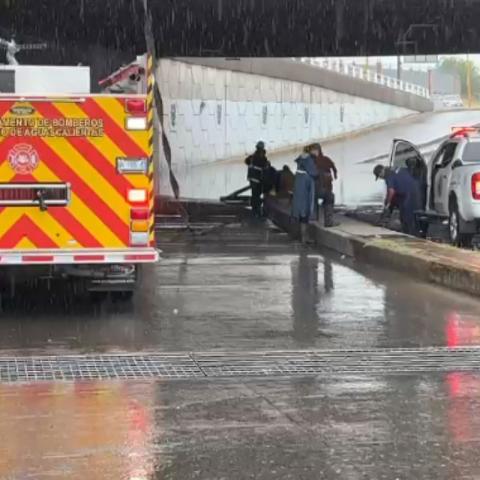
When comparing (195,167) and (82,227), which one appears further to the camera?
(195,167)

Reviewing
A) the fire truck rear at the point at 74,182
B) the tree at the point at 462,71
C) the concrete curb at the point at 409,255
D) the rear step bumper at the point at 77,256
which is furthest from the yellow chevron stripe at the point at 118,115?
the tree at the point at 462,71

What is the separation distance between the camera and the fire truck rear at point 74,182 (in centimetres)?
950

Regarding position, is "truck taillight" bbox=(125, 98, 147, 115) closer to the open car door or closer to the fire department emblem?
the fire department emblem

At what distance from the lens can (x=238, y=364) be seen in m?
7.69

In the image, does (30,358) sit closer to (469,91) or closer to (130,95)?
(130,95)

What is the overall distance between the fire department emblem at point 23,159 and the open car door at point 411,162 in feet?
29.2

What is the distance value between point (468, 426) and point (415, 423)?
0.32 meters

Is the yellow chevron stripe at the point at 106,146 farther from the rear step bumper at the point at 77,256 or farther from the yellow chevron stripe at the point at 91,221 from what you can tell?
the rear step bumper at the point at 77,256

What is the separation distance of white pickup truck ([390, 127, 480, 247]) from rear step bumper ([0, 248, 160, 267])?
6.81m

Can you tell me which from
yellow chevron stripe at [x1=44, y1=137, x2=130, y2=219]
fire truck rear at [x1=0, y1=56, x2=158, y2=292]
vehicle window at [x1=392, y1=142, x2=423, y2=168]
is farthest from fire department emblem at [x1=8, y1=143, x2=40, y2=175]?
vehicle window at [x1=392, y1=142, x2=423, y2=168]

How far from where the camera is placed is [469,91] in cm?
11338

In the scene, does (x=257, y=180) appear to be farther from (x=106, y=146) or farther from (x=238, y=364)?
(x=238, y=364)

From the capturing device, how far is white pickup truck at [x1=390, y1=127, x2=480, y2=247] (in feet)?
48.8

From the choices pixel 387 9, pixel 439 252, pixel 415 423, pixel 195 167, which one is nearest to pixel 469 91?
pixel 195 167
